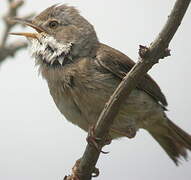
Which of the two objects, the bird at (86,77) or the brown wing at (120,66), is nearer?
the bird at (86,77)

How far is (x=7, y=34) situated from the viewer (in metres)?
2.41

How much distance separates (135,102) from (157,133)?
1331 mm

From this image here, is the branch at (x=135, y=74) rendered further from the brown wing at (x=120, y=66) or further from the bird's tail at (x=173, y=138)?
the bird's tail at (x=173, y=138)

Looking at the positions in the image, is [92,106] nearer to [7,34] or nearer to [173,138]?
[173,138]

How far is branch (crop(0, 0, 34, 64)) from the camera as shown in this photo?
2.26m

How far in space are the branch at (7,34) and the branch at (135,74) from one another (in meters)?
0.93

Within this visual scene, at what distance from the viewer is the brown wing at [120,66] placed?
509 centimetres

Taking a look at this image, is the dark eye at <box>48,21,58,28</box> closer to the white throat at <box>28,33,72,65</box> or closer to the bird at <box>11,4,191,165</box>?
the bird at <box>11,4,191,165</box>

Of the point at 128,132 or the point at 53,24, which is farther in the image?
the point at 53,24

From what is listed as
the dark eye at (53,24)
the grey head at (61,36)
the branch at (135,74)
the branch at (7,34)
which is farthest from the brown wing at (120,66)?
the branch at (7,34)

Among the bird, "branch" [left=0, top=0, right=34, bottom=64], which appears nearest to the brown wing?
the bird

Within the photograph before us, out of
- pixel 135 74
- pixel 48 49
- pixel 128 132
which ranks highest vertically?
pixel 135 74

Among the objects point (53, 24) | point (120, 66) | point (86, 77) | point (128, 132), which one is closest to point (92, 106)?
point (86, 77)

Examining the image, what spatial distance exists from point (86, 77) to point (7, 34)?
96.0 inches
